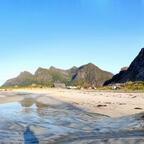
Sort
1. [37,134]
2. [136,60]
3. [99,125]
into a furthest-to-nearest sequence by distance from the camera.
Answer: [136,60]
[99,125]
[37,134]

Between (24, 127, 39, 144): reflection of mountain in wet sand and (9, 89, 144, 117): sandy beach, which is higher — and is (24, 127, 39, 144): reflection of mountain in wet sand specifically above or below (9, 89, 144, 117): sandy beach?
below

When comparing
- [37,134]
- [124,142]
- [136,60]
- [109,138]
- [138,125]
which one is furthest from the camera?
[136,60]

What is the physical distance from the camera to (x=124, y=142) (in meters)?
11.5

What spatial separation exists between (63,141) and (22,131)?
11.3 ft

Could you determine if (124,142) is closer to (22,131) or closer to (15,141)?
(15,141)

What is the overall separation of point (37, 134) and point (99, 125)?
355 centimetres

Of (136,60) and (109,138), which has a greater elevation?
(136,60)

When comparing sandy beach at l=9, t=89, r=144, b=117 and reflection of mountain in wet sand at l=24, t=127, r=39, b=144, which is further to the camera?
sandy beach at l=9, t=89, r=144, b=117

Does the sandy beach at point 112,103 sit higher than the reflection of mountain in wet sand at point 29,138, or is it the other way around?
the sandy beach at point 112,103

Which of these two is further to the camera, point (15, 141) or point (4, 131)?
point (4, 131)

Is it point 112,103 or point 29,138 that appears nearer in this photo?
point 29,138

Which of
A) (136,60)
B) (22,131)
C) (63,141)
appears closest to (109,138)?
(63,141)

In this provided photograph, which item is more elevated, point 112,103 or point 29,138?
point 112,103

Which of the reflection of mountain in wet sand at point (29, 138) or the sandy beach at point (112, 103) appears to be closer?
the reflection of mountain in wet sand at point (29, 138)
